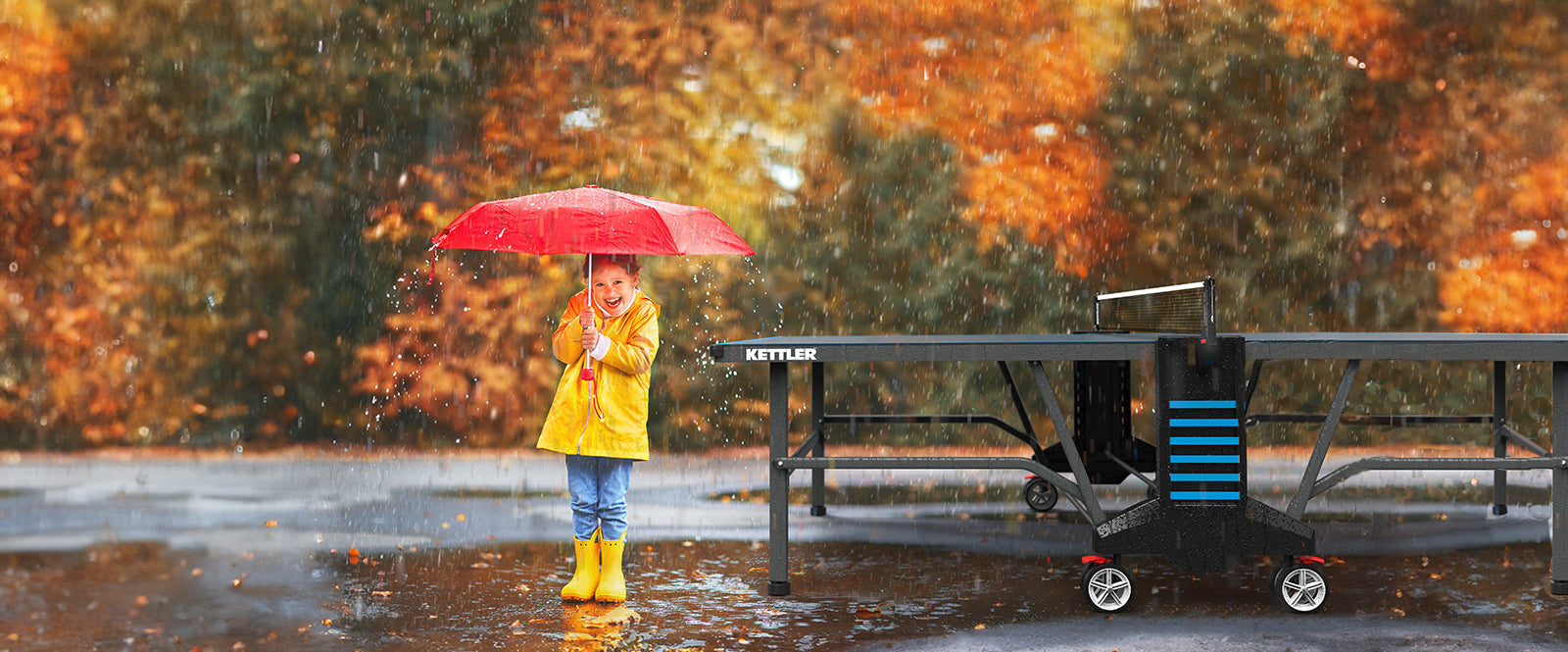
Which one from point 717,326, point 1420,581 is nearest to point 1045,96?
point 717,326

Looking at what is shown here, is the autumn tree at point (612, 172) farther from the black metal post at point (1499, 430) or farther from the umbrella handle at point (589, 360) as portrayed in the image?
the umbrella handle at point (589, 360)

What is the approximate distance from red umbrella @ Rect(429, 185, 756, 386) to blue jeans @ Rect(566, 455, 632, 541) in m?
1.10

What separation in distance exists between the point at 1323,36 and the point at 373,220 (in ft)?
35.0

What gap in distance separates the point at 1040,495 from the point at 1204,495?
12.1 ft

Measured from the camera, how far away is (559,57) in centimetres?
1566

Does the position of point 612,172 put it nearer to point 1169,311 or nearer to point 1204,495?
point 1169,311

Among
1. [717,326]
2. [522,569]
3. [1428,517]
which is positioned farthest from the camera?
[717,326]

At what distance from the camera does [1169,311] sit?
753 cm

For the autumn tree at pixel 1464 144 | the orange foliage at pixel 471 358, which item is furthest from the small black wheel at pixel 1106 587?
the autumn tree at pixel 1464 144

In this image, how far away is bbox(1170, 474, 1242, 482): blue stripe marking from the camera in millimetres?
6121

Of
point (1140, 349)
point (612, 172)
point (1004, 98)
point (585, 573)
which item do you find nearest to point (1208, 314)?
point (1140, 349)

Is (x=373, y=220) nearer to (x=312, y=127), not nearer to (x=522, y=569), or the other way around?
(x=312, y=127)

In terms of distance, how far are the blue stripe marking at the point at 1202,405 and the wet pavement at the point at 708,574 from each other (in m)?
0.96

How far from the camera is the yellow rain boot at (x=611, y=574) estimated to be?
6.49 m
